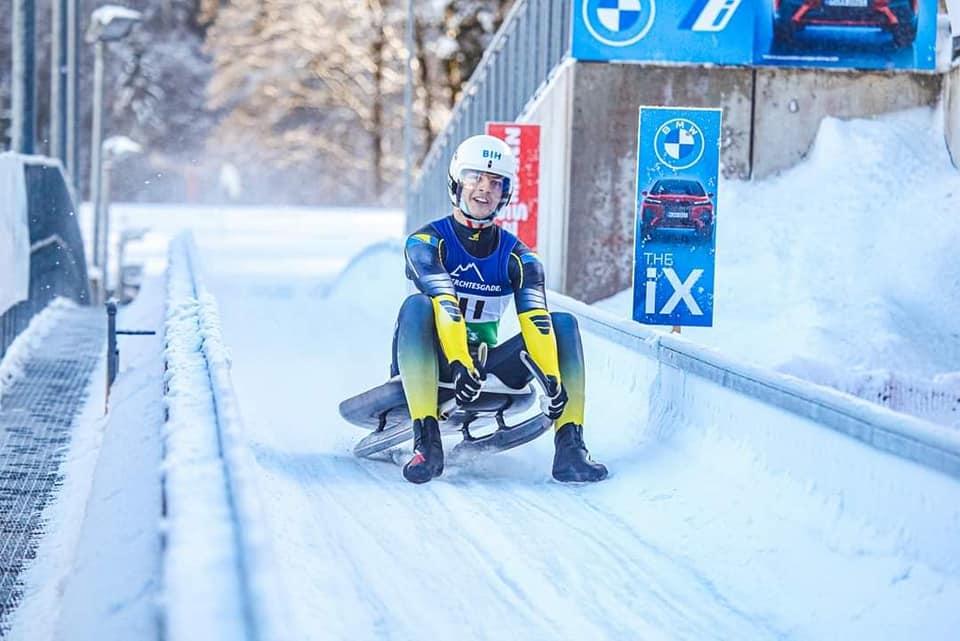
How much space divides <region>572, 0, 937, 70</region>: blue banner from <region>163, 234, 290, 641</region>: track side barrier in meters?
10.7

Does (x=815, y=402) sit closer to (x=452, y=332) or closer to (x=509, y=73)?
(x=452, y=332)

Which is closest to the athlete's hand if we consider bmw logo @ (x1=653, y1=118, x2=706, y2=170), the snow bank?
bmw logo @ (x1=653, y1=118, x2=706, y2=170)

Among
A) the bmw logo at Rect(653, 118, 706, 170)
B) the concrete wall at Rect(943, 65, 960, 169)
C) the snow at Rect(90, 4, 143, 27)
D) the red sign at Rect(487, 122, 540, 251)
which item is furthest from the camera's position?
the snow at Rect(90, 4, 143, 27)

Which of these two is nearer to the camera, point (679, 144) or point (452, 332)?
point (452, 332)

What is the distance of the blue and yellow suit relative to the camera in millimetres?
6684

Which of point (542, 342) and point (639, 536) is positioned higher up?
point (542, 342)

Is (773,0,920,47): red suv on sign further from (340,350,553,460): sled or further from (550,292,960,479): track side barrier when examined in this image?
(340,350,553,460): sled

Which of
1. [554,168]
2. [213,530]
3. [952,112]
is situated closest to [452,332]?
[213,530]

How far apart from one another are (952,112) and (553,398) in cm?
1003

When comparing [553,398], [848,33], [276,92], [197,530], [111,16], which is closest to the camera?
[197,530]

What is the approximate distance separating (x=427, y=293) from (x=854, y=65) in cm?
995

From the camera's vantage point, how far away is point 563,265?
53.2 feet

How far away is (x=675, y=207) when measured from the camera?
9344 millimetres

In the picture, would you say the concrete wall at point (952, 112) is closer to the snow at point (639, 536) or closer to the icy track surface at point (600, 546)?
the icy track surface at point (600, 546)
